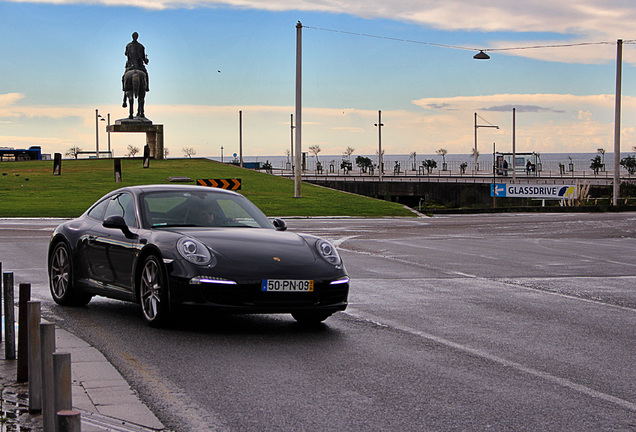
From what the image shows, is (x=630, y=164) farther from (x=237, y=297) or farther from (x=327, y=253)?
(x=237, y=297)

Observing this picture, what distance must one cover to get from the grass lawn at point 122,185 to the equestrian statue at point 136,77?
409 centimetres

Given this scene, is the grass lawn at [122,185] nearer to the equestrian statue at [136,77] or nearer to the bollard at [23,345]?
the equestrian statue at [136,77]

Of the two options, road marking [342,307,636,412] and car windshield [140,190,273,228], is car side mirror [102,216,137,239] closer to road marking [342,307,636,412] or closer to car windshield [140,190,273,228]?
car windshield [140,190,273,228]

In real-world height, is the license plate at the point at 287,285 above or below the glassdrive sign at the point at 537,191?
below

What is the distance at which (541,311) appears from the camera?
9.70 meters

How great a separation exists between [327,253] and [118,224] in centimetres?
214

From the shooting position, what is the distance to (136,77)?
61.6 meters

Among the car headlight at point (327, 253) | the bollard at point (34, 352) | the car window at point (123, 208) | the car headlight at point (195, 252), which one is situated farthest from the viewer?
the car window at point (123, 208)

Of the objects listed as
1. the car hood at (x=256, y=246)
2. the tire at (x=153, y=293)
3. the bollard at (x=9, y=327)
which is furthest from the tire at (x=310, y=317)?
the bollard at (x=9, y=327)

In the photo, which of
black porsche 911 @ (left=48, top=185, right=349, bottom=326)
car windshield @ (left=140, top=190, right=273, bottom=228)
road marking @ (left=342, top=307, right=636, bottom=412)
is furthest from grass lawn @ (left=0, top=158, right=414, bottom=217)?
road marking @ (left=342, top=307, right=636, bottom=412)

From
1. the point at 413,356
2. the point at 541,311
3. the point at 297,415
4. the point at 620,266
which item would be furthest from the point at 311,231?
the point at 297,415

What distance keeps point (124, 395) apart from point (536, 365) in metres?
3.17

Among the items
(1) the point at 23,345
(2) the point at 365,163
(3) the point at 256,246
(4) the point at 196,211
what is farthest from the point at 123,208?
(2) the point at 365,163

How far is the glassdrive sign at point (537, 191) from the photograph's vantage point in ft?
161
